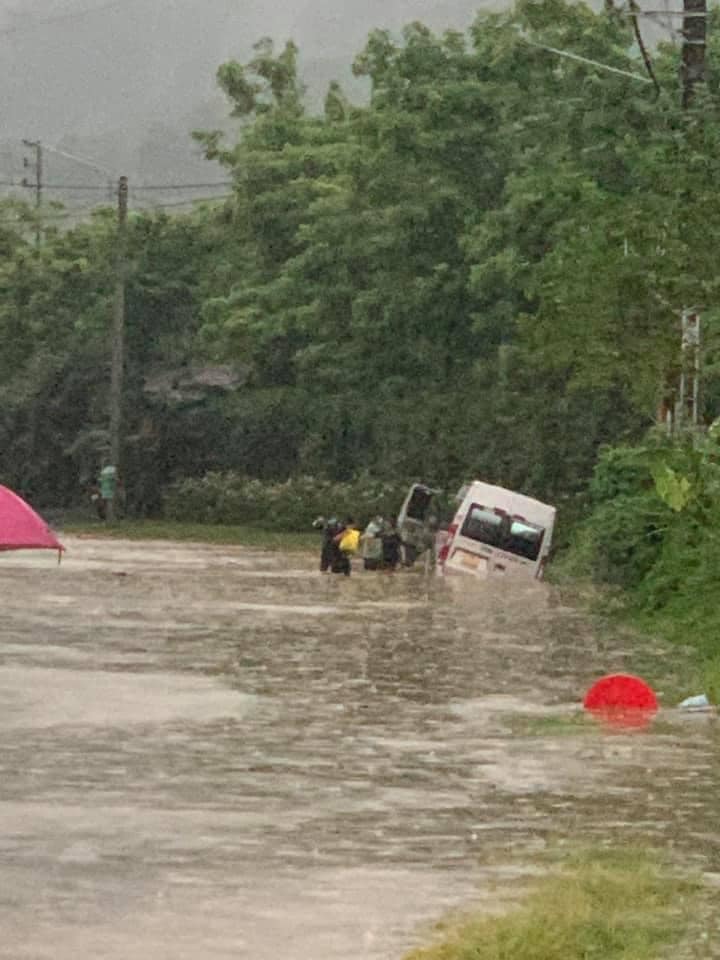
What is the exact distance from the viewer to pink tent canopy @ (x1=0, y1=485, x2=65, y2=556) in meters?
18.0

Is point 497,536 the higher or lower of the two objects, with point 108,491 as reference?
higher

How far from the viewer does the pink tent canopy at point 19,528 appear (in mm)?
18047

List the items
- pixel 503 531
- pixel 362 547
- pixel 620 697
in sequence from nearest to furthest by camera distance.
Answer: pixel 620 697 < pixel 503 531 < pixel 362 547

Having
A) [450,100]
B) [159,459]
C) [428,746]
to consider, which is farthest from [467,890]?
[159,459]

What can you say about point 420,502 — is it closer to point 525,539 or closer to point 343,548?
point 525,539

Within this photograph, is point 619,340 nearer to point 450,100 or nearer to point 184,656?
point 184,656

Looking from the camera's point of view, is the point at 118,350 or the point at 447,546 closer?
the point at 447,546

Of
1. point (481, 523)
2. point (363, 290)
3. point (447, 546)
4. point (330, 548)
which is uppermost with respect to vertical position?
point (363, 290)

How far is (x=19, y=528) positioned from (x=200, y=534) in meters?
49.1

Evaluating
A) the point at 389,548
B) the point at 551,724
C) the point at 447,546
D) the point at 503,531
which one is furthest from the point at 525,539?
the point at 551,724

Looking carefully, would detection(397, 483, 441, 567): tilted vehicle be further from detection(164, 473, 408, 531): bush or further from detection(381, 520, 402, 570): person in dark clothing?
detection(164, 473, 408, 531): bush

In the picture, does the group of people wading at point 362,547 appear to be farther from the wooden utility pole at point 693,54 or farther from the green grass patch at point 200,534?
the wooden utility pole at point 693,54

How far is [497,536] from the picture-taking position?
4969cm

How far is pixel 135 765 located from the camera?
17422 millimetres
